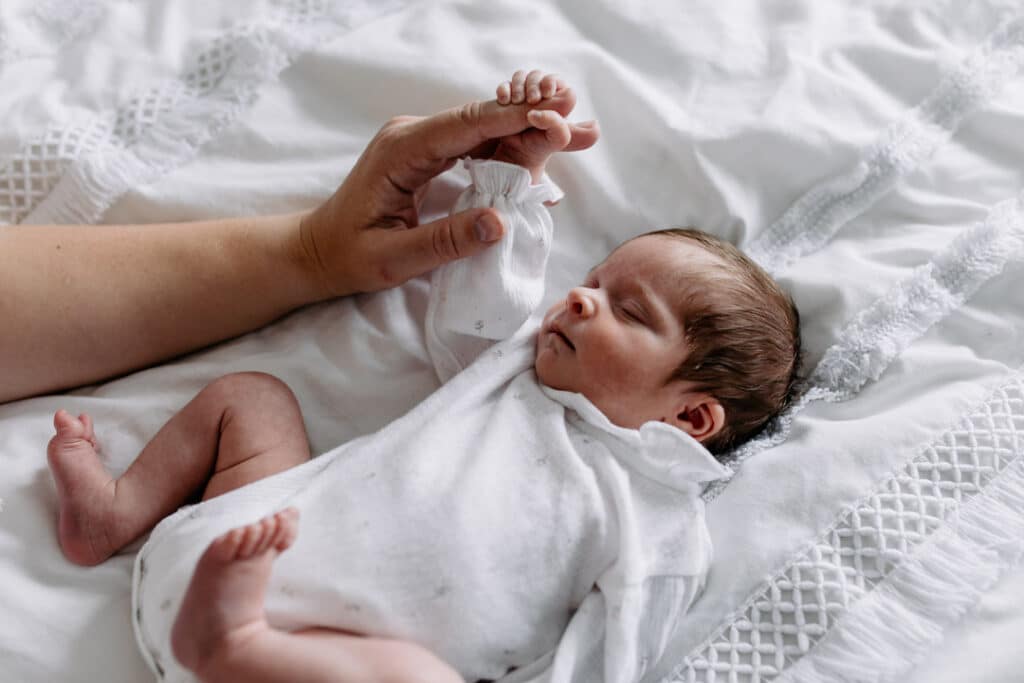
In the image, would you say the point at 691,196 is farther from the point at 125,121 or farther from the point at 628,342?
the point at 125,121

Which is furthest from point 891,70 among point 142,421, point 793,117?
point 142,421

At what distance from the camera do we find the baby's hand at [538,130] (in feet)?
3.52

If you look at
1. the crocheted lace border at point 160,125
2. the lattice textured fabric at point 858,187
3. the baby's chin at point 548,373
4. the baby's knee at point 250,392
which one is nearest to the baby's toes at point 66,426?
the baby's knee at point 250,392

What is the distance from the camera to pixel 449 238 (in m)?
1.12

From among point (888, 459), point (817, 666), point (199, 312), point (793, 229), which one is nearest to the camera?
point (817, 666)

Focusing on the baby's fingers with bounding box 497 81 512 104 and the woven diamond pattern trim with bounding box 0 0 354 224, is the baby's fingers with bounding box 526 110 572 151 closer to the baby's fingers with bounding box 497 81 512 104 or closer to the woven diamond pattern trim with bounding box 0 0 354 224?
the baby's fingers with bounding box 497 81 512 104

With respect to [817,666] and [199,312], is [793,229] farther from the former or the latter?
[199,312]

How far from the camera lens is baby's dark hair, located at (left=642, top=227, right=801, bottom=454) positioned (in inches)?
43.1

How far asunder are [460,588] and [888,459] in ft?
1.58

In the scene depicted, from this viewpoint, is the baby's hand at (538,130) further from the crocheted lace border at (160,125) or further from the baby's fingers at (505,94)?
the crocheted lace border at (160,125)

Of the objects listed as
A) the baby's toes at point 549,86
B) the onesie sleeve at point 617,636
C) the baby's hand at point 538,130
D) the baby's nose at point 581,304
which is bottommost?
the onesie sleeve at point 617,636

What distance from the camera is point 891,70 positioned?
137 centimetres

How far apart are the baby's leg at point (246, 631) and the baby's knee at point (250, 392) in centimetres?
26

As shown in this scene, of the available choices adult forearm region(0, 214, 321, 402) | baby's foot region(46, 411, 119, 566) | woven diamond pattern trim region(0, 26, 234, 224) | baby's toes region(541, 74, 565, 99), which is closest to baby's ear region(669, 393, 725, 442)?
baby's toes region(541, 74, 565, 99)
